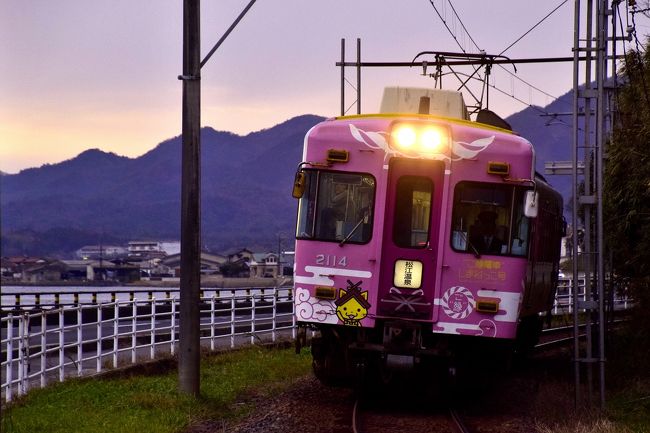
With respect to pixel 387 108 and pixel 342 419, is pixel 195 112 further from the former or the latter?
pixel 342 419

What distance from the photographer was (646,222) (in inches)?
851

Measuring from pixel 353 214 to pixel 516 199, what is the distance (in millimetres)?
2136

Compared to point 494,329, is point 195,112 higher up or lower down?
higher up

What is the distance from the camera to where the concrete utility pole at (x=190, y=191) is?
15.8 meters

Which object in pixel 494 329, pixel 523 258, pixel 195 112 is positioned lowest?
pixel 494 329

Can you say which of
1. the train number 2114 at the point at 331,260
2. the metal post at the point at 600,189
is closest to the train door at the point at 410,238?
the train number 2114 at the point at 331,260

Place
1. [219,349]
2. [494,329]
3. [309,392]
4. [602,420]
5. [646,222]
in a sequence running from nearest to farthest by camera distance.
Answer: [602,420], [494,329], [309,392], [646,222], [219,349]

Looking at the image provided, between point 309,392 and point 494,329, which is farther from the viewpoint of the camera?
point 309,392

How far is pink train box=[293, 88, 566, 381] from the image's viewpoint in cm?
1445

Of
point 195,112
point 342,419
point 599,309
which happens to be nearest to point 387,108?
point 195,112

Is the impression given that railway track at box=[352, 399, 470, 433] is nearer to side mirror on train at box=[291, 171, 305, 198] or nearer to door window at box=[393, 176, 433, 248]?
door window at box=[393, 176, 433, 248]

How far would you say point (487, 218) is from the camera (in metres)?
14.6

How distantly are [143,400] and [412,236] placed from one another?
416cm

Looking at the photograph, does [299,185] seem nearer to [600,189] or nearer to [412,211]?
[412,211]
